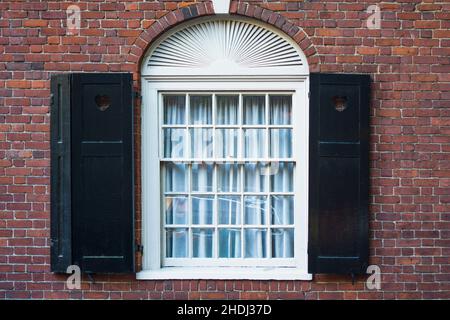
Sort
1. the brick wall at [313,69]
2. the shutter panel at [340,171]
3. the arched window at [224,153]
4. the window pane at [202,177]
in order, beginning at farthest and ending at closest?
the window pane at [202,177]
the arched window at [224,153]
the brick wall at [313,69]
the shutter panel at [340,171]

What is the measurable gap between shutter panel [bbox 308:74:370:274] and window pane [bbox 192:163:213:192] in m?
1.06

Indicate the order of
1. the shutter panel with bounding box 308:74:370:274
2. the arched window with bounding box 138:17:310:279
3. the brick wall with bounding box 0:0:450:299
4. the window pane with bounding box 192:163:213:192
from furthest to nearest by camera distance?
1. the window pane with bounding box 192:163:213:192
2. the arched window with bounding box 138:17:310:279
3. the brick wall with bounding box 0:0:450:299
4. the shutter panel with bounding box 308:74:370:274

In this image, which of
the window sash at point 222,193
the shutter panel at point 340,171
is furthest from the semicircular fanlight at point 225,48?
the shutter panel at point 340,171

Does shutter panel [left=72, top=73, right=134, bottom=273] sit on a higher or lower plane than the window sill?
higher

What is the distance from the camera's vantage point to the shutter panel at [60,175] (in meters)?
5.71

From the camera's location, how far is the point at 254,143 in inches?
236

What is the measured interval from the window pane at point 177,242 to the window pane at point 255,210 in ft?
2.18

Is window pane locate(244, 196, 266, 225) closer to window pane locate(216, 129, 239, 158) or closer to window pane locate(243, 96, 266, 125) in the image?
window pane locate(216, 129, 239, 158)

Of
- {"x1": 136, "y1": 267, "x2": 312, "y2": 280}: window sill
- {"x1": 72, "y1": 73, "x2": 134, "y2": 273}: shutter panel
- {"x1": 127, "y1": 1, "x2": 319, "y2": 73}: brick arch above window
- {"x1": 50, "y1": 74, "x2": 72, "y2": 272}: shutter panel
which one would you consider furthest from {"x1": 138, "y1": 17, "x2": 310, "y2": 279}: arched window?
{"x1": 50, "y1": 74, "x2": 72, "y2": 272}: shutter panel

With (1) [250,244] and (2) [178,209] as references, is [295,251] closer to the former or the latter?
(1) [250,244]

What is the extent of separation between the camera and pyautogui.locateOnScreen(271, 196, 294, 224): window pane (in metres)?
6.02

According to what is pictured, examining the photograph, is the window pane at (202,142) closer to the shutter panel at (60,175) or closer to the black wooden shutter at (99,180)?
the black wooden shutter at (99,180)

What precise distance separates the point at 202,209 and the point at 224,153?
0.63 meters

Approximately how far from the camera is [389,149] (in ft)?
19.0
